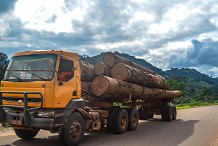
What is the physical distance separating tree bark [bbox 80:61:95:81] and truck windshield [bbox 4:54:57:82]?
311 centimetres

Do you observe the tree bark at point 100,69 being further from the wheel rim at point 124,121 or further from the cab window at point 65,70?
the cab window at point 65,70

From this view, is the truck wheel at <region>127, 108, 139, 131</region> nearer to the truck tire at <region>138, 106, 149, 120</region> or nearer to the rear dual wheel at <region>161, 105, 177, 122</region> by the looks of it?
the truck tire at <region>138, 106, 149, 120</region>

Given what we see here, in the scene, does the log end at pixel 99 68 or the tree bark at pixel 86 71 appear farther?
the log end at pixel 99 68

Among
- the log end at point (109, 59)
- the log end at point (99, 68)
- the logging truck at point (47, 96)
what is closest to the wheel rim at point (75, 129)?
the logging truck at point (47, 96)

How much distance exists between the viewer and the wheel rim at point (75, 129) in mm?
8930

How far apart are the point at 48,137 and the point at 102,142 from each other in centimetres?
208

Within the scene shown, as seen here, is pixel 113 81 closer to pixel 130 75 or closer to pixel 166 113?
pixel 130 75

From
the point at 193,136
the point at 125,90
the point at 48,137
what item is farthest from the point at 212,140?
the point at 48,137

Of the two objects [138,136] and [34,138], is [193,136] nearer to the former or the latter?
[138,136]

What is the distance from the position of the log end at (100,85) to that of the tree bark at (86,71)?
0.47 metres

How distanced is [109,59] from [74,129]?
4.97 metres

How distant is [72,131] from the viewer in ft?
29.3

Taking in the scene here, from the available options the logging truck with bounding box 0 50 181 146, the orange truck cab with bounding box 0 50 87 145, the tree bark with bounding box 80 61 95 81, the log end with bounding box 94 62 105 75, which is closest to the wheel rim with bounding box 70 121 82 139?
the logging truck with bounding box 0 50 181 146

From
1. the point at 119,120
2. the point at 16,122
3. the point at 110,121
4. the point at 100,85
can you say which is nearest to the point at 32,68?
the point at 16,122
